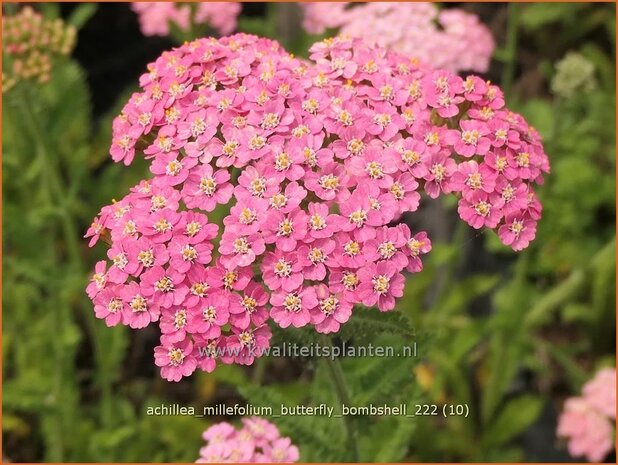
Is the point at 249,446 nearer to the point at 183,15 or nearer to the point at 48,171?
the point at 48,171

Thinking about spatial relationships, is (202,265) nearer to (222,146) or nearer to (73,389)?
(222,146)

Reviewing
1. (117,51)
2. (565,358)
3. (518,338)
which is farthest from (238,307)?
(117,51)

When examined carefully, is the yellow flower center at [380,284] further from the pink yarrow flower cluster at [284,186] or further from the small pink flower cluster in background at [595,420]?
the small pink flower cluster in background at [595,420]

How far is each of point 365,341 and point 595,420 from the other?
1.19 metres

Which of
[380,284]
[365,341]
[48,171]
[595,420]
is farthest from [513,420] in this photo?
[48,171]

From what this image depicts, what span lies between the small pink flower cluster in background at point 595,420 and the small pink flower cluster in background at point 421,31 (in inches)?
45.5

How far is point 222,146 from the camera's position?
155cm

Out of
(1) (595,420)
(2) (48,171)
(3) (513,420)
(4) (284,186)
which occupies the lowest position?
(3) (513,420)

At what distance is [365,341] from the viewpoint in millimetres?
1807

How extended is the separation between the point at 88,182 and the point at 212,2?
3.42 ft

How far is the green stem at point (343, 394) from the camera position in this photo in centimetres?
166

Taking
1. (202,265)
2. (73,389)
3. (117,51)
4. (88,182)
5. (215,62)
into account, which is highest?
(215,62)

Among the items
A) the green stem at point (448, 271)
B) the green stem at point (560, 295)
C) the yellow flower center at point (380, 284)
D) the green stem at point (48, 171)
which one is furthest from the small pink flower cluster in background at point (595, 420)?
the green stem at point (48, 171)

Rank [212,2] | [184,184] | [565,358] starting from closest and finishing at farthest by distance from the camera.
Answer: [184,184]
[212,2]
[565,358]
